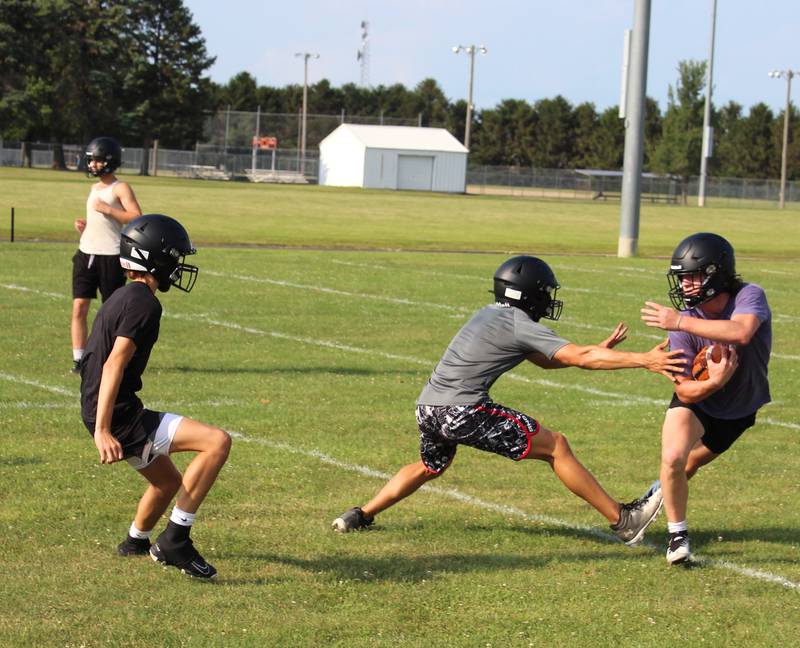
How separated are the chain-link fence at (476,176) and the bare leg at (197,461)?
7799 centimetres

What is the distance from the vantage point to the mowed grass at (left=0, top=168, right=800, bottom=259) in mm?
31375

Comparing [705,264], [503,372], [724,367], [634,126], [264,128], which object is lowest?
[503,372]

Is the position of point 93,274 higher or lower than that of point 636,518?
higher

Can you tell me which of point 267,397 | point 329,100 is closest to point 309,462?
point 267,397

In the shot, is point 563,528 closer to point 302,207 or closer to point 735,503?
point 735,503

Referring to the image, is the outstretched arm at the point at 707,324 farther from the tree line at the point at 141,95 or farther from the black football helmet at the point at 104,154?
the tree line at the point at 141,95

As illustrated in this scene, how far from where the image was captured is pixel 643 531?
268 inches

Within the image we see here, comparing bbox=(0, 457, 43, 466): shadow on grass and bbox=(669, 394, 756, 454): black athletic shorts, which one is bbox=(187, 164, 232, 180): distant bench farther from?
bbox=(669, 394, 756, 454): black athletic shorts

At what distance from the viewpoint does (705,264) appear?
6430 millimetres

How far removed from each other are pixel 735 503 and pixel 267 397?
4.34m

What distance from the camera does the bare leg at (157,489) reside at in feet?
19.9

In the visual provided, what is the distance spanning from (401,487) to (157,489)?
138 cm

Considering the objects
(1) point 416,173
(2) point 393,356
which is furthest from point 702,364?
(1) point 416,173

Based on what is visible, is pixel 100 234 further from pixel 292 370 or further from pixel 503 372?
pixel 503 372
